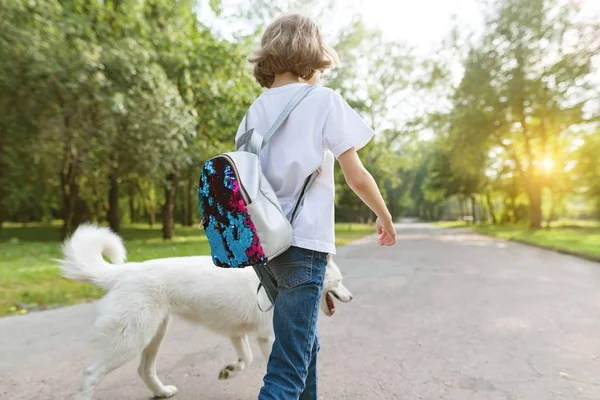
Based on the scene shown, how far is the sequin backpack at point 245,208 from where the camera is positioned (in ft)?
5.69

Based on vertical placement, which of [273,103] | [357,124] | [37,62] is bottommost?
[357,124]

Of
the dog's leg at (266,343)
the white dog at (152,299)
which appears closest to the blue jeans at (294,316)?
the white dog at (152,299)

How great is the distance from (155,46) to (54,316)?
35.0ft

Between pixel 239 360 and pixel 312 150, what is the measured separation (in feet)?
6.98

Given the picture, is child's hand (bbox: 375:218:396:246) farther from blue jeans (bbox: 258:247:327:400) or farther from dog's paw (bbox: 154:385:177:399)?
dog's paw (bbox: 154:385:177:399)

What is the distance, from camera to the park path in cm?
308

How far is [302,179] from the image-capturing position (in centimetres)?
186

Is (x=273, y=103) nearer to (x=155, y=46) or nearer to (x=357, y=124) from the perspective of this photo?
(x=357, y=124)

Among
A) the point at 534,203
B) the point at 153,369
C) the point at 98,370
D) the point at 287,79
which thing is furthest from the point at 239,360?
the point at 534,203

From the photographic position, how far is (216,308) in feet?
9.61

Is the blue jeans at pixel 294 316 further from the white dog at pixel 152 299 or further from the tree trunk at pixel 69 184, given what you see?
the tree trunk at pixel 69 184

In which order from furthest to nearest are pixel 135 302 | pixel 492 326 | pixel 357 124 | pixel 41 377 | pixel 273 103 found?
1. pixel 492 326
2. pixel 41 377
3. pixel 135 302
4. pixel 273 103
5. pixel 357 124

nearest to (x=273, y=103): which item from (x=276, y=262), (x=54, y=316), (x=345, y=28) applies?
(x=276, y=262)

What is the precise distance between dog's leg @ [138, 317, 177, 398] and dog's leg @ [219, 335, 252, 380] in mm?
371
